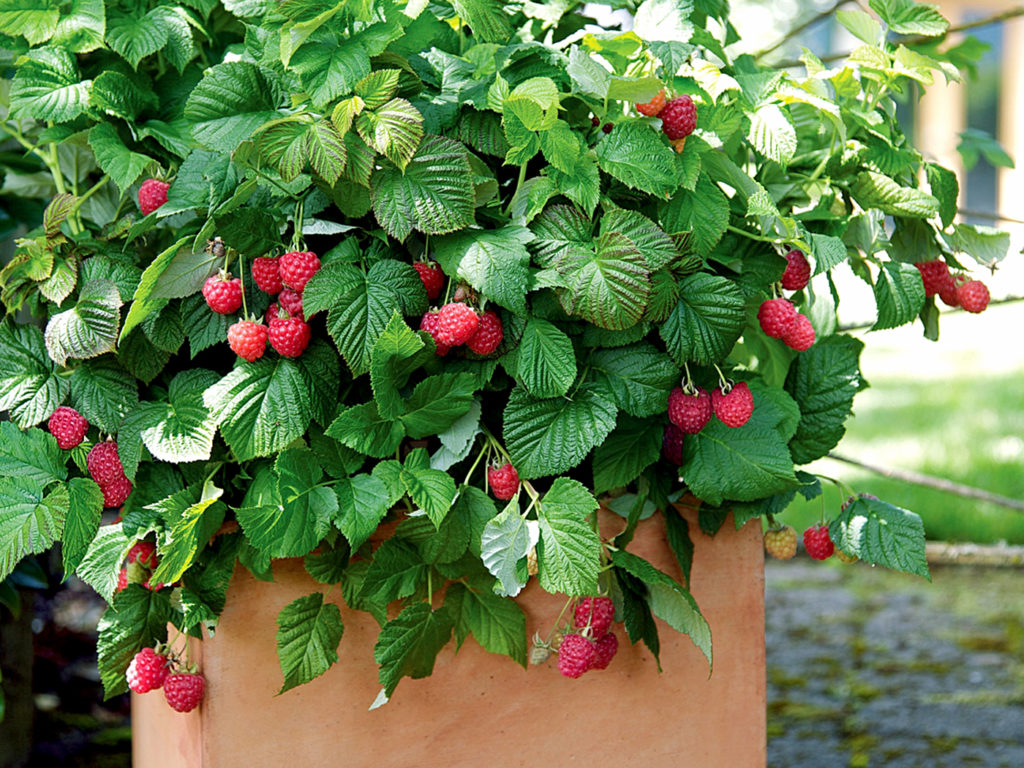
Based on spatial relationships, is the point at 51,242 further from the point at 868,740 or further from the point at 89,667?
the point at 868,740

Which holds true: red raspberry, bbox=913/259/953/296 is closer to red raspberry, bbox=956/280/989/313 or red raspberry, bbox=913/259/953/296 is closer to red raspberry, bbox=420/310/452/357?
red raspberry, bbox=956/280/989/313

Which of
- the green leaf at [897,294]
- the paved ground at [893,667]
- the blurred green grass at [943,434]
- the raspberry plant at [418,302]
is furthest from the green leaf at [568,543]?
the blurred green grass at [943,434]

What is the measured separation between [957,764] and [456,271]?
4.16 feet

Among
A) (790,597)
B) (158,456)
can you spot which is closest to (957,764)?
(790,597)

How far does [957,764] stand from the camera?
1.62 metres

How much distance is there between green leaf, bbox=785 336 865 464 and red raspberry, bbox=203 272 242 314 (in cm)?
53

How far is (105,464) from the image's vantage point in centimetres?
88

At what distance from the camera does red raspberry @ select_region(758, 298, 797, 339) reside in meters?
0.91

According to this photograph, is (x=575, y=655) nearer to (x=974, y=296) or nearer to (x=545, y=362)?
(x=545, y=362)

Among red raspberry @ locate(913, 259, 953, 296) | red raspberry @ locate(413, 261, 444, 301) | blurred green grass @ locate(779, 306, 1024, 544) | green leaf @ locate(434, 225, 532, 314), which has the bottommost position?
blurred green grass @ locate(779, 306, 1024, 544)

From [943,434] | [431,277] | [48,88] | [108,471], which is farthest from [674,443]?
[943,434]

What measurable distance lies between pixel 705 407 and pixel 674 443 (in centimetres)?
8

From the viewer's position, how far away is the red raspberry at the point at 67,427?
2.87 ft

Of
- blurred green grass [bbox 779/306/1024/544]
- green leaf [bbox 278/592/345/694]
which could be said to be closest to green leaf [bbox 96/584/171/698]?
green leaf [bbox 278/592/345/694]
